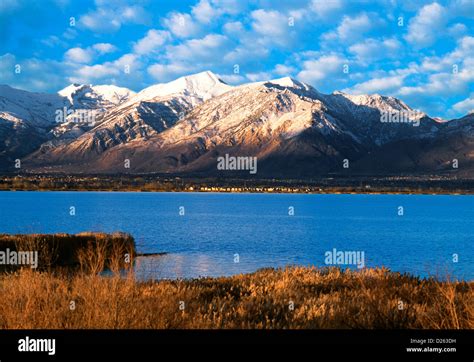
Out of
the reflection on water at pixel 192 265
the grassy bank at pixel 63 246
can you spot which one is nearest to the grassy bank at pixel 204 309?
the grassy bank at pixel 63 246

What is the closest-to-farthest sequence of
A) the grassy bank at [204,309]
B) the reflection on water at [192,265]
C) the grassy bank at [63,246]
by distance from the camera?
the grassy bank at [204,309] → the grassy bank at [63,246] → the reflection on water at [192,265]

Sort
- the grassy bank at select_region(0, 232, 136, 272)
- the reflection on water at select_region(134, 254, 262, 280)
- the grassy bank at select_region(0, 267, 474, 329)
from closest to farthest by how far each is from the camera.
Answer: the grassy bank at select_region(0, 267, 474, 329), the grassy bank at select_region(0, 232, 136, 272), the reflection on water at select_region(134, 254, 262, 280)

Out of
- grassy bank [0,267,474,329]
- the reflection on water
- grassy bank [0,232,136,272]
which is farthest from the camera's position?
the reflection on water

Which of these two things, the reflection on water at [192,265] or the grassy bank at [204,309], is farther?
the reflection on water at [192,265]

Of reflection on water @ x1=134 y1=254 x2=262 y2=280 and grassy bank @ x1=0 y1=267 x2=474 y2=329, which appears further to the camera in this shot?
reflection on water @ x1=134 y1=254 x2=262 y2=280

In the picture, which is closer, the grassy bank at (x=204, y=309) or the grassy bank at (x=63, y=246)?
the grassy bank at (x=204, y=309)

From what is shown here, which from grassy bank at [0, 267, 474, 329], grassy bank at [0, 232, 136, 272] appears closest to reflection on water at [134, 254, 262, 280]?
grassy bank at [0, 232, 136, 272]

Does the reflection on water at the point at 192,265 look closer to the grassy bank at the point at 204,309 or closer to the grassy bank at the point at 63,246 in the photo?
the grassy bank at the point at 63,246

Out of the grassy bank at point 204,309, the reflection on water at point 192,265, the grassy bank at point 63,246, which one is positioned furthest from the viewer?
the reflection on water at point 192,265

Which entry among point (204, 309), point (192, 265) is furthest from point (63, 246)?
point (204, 309)

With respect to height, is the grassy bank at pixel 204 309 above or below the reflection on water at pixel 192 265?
above

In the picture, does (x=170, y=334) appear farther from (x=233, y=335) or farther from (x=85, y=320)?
(x=85, y=320)

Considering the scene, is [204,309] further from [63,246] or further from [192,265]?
[192,265]

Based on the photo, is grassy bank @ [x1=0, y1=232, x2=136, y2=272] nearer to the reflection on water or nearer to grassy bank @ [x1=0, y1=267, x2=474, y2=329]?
the reflection on water
